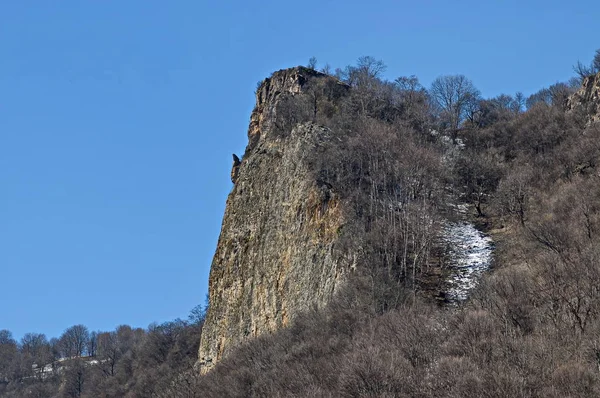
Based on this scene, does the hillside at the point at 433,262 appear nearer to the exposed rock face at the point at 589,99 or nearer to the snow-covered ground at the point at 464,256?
the exposed rock face at the point at 589,99

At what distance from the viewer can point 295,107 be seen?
48969 mm

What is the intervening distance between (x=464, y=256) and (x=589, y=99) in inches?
835

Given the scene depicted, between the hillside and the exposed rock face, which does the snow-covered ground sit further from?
the exposed rock face

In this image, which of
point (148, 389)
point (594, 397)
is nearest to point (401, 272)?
point (594, 397)

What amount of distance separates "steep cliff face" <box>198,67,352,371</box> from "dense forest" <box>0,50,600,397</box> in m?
1.24

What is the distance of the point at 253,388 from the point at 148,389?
37612mm

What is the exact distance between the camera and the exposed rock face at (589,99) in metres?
49.1

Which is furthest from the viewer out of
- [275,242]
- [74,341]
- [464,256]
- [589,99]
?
[74,341]

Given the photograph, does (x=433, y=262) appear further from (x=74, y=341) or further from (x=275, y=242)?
(x=74, y=341)

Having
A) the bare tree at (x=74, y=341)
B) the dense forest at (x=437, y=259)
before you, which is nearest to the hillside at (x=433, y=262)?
the dense forest at (x=437, y=259)

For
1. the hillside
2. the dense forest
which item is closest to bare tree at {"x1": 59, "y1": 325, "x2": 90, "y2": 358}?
the dense forest

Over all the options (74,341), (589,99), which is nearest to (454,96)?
(589,99)

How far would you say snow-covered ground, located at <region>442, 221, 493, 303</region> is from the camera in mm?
32656

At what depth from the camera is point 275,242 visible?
137 feet
